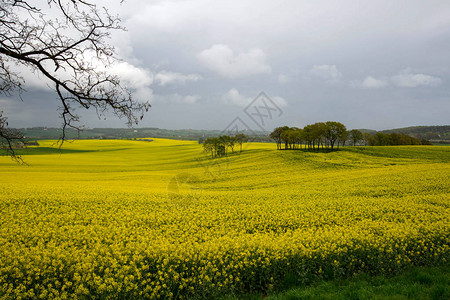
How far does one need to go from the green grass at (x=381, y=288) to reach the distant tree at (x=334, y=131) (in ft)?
181

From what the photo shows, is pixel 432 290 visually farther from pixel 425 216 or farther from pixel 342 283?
pixel 425 216

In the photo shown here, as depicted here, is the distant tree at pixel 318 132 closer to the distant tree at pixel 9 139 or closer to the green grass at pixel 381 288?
the green grass at pixel 381 288

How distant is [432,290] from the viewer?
549 centimetres

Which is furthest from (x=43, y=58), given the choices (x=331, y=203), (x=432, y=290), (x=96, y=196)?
(x=331, y=203)

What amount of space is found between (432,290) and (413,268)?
2105 mm

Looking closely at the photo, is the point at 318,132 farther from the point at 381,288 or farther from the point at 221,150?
the point at 381,288

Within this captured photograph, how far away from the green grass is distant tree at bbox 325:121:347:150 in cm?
5508

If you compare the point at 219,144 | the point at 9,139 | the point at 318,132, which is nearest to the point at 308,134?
the point at 318,132

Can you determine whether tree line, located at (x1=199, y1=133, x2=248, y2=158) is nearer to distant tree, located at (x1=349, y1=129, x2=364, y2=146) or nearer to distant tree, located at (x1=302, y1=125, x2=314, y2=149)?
distant tree, located at (x1=302, y1=125, x2=314, y2=149)

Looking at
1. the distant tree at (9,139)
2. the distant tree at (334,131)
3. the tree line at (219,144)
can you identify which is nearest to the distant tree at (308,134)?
the distant tree at (334,131)

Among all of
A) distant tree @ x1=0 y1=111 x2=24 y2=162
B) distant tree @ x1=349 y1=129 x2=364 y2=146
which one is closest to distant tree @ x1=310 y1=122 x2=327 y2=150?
distant tree @ x1=349 y1=129 x2=364 y2=146

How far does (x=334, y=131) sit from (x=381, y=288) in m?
57.6

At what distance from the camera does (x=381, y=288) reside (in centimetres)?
576

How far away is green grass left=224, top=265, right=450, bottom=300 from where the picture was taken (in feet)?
17.6
